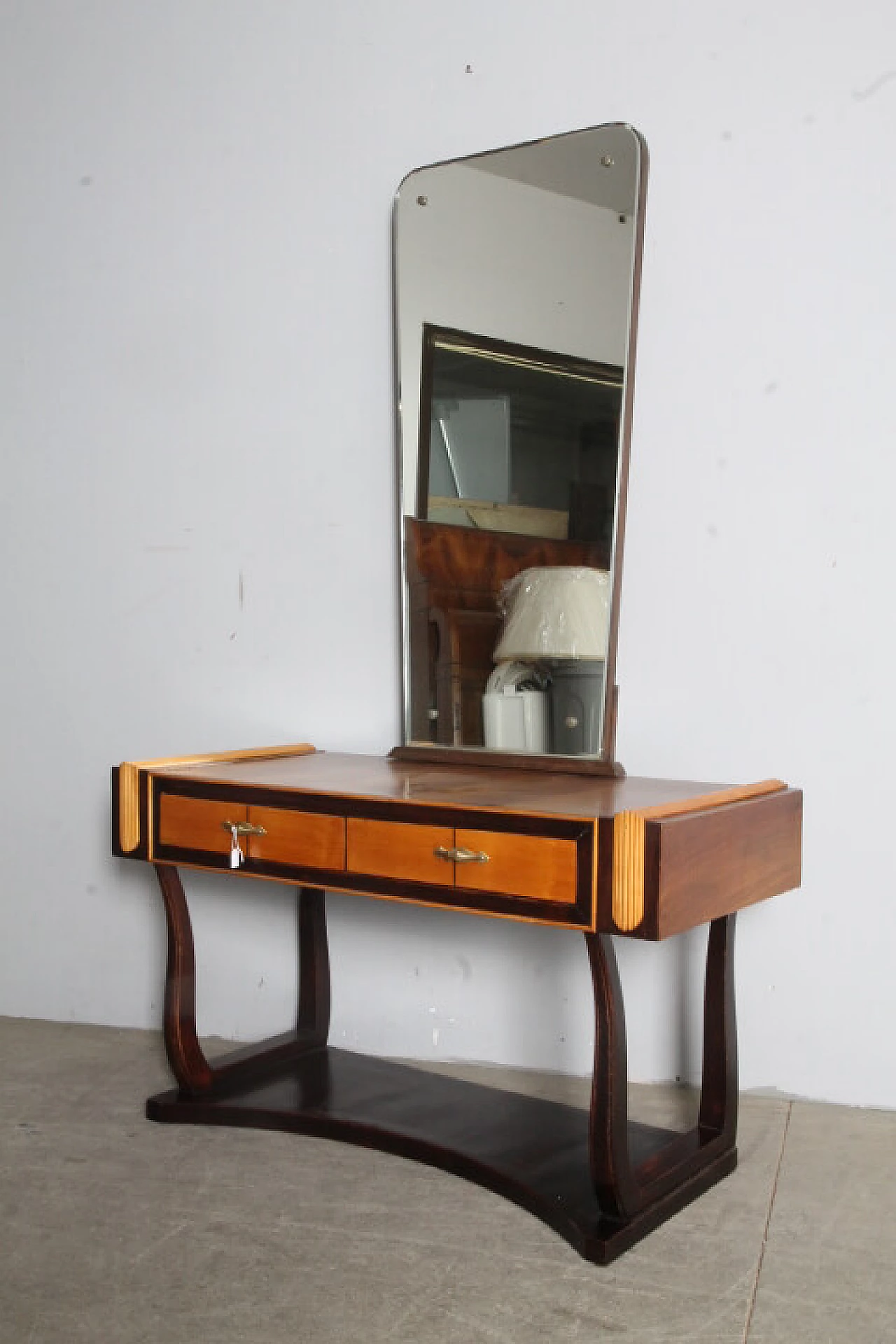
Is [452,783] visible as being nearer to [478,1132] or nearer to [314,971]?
[478,1132]

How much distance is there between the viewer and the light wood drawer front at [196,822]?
2.46 m

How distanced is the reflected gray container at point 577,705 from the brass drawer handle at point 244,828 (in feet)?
2.09

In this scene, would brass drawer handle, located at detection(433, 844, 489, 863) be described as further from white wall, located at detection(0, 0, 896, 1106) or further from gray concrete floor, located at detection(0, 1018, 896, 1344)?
white wall, located at detection(0, 0, 896, 1106)

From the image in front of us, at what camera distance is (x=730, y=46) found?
2635 millimetres

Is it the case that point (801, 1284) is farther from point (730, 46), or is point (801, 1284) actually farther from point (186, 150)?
point (186, 150)

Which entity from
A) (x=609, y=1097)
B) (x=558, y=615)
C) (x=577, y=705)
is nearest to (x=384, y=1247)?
(x=609, y=1097)

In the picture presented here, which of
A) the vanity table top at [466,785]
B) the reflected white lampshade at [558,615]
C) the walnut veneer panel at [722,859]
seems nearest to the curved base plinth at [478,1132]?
the walnut veneer panel at [722,859]

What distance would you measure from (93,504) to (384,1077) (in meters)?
1.54

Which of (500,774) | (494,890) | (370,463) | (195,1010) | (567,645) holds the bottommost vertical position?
(195,1010)

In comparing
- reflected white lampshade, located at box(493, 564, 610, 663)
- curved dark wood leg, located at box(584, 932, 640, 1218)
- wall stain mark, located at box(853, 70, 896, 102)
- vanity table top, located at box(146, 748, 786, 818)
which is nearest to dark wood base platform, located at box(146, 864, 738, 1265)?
curved dark wood leg, located at box(584, 932, 640, 1218)

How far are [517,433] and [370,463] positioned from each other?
→ 0.40m

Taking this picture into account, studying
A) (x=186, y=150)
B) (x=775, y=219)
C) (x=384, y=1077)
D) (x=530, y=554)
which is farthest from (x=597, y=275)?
(x=384, y=1077)

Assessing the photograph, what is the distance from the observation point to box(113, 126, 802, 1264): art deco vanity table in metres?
2.12

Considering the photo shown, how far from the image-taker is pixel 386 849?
2244 millimetres
